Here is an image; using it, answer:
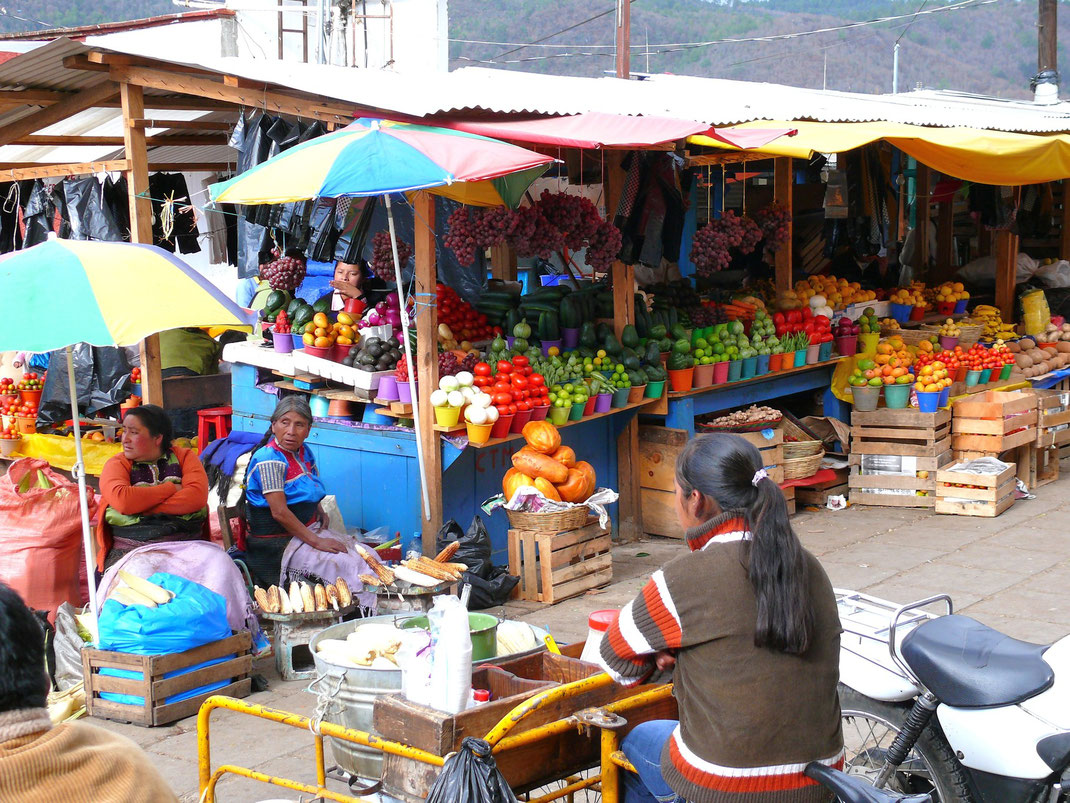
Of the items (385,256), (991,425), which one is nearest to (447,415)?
(385,256)

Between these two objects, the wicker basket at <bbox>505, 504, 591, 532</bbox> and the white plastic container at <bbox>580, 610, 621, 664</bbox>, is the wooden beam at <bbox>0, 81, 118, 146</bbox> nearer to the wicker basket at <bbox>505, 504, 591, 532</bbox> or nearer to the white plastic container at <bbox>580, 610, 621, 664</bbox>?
the wicker basket at <bbox>505, 504, 591, 532</bbox>

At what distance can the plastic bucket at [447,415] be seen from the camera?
22.9 feet

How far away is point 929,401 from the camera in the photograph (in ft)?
30.7

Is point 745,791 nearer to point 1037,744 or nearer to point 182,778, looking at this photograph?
point 1037,744

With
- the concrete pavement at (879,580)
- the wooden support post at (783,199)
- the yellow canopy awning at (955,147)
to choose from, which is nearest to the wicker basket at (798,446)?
the concrete pavement at (879,580)

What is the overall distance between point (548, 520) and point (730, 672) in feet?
14.0

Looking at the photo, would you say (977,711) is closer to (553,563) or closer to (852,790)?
(852,790)

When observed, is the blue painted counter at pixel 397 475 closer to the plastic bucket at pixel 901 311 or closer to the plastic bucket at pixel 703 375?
the plastic bucket at pixel 703 375

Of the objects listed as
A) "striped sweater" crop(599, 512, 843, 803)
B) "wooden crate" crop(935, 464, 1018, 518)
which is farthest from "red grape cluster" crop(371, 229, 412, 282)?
"striped sweater" crop(599, 512, 843, 803)

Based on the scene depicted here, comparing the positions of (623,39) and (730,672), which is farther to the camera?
(623,39)

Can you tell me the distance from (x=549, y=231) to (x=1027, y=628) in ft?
12.0

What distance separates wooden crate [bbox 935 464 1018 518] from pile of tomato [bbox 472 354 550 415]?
3.63m

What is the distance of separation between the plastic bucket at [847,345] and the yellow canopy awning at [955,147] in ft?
5.19

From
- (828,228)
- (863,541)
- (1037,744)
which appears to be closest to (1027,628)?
(863,541)
